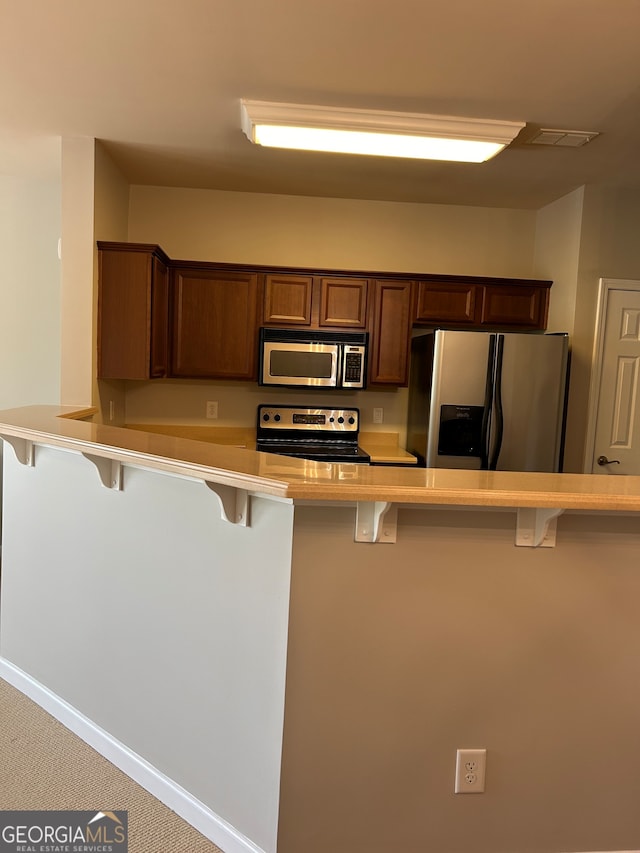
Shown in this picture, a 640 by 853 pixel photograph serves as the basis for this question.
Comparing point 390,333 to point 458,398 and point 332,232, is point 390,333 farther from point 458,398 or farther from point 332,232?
point 332,232

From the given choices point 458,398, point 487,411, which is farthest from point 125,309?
point 487,411

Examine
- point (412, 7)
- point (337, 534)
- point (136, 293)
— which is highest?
point (412, 7)

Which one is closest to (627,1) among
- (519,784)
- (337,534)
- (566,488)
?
(566,488)

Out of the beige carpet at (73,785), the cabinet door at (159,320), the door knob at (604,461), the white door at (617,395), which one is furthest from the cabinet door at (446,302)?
the beige carpet at (73,785)

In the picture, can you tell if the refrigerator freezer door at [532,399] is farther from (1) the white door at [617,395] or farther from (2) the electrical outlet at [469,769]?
(2) the electrical outlet at [469,769]

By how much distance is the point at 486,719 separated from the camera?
166 cm

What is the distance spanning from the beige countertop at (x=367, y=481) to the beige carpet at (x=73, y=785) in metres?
1.11

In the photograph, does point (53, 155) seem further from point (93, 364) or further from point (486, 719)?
point (486, 719)

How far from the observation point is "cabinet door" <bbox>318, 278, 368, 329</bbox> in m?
3.96

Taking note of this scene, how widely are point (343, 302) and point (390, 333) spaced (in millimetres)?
370

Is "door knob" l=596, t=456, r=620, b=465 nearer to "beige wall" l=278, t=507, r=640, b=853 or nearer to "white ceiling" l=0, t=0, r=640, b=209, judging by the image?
"white ceiling" l=0, t=0, r=640, b=209

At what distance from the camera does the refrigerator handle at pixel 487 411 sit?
3.58 m

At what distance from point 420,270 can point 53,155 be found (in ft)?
8.04

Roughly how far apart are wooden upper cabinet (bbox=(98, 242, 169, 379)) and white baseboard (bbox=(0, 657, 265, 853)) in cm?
164
